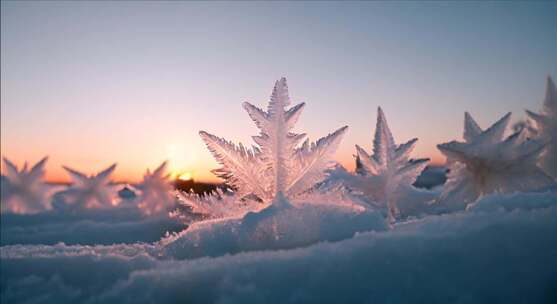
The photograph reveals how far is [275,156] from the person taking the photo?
277 centimetres

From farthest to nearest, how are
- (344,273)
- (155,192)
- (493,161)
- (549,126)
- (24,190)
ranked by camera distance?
1. (24,190)
2. (155,192)
3. (549,126)
4. (493,161)
5. (344,273)

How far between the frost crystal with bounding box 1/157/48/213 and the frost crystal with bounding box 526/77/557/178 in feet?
23.1

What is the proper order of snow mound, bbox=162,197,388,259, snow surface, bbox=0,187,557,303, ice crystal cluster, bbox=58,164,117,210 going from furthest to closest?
1. ice crystal cluster, bbox=58,164,117,210
2. snow mound, bbox=162,197,388,259
3. snow surface, bbox=0,187,557,303

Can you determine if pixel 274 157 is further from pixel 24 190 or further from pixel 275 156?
pixel 24 190

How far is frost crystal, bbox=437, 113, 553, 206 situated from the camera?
137 inches

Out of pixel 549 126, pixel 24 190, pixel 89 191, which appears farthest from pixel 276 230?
pixel 24 190

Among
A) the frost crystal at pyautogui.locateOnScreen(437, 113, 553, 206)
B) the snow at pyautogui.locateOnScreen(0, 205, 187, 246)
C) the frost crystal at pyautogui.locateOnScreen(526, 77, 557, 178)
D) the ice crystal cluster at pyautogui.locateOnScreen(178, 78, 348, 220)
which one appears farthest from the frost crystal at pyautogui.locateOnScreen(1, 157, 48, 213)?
the frost crystal at pyautogui.locateOnScreen(526, 77, 557, 178)

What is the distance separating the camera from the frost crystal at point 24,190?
7656 millimetres

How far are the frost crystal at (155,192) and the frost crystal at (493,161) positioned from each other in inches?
180

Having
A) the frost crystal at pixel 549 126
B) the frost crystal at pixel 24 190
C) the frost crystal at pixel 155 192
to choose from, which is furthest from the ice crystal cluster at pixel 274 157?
the frost crystal at pixel 24 190

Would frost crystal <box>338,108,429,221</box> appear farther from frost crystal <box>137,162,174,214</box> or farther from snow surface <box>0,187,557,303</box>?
frost crystal <box>137,162,174,214</box>

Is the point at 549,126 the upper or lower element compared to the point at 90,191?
lower

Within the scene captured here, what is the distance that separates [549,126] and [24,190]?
752 centimetres

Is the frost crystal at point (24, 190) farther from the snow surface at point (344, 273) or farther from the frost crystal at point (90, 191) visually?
the snow surface at point (344, 273)
